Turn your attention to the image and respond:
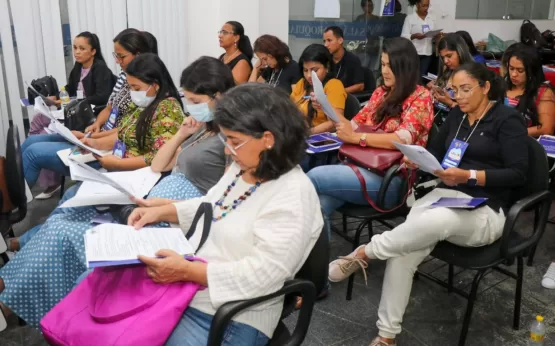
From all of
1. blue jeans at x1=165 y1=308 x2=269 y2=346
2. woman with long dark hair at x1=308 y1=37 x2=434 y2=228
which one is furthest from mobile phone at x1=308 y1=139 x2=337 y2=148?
blue jeans at x1=165 y1=308 x2=269 y2=346

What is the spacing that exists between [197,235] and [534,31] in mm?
7141

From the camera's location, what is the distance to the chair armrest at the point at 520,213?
6.43 ft

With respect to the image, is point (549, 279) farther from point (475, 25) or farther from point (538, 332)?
point (475, 25)

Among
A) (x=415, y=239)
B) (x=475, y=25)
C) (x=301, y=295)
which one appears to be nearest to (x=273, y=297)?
(x=301, y=295)

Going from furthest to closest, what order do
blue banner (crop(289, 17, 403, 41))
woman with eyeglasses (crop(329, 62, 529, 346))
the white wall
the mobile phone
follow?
1. the white wall
2. blue banner (crop(289, 17, 403, 41))
3. the mobile phone
4. woman with eyeglasses (crop(329, 62, 529, 346))

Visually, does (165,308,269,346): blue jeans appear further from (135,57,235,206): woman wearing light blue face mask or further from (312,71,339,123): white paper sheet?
(312,71,339,123): white paper sheet

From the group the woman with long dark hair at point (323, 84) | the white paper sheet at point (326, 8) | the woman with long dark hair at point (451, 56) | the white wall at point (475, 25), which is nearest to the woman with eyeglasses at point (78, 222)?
the woman with long dark hair at point (323, 84)

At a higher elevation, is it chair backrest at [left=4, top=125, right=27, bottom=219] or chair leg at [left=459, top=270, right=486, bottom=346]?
chair backrest at [left=4, top=125, right=27, bottom=219]

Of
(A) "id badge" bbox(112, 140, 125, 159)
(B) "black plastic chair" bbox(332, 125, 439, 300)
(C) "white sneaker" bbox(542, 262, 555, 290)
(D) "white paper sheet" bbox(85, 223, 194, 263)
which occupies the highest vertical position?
(D) "white paper sheet" bbox(85, 223, 194, 263)

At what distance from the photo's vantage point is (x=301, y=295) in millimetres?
1457

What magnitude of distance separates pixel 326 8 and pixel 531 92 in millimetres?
3560

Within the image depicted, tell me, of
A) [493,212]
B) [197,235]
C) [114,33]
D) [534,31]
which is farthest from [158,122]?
[534,31]

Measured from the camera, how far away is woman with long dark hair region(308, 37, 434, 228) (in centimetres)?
249

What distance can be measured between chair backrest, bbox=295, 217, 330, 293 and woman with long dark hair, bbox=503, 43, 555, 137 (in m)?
2.19
